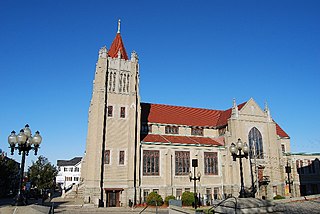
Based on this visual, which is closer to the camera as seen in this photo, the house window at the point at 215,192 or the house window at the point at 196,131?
the house window at the point at 215,192

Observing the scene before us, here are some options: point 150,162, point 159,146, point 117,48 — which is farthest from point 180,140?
point 117,48

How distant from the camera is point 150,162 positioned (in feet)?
121

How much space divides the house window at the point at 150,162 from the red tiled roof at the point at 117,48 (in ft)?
49.8

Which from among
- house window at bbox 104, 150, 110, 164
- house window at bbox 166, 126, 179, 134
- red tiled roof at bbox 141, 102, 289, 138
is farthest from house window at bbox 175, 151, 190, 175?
house window at bbox 104, 150, 110, 164

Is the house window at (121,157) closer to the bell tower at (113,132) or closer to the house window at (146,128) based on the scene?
the bell tower at (113,132)

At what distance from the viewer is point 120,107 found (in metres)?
37.5

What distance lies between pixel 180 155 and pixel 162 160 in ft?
10.0

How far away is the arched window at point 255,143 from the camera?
43.4 metres

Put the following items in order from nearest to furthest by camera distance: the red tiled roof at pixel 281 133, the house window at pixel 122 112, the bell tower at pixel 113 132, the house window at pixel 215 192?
the bell tower at pixel 113 132 → the house window at pixel 122 112 → the house window at pixel 215 192 → the red tiled roof at pixel 281 133

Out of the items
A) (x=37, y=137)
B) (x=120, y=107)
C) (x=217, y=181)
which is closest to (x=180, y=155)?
(x=217, y=181)

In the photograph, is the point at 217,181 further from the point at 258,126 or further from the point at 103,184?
the point at 103,184

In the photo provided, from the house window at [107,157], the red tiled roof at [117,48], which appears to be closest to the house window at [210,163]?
the house window at [107,157]

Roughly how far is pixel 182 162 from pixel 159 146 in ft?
14.2

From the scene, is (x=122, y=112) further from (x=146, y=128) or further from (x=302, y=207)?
(x=302, y=207)
